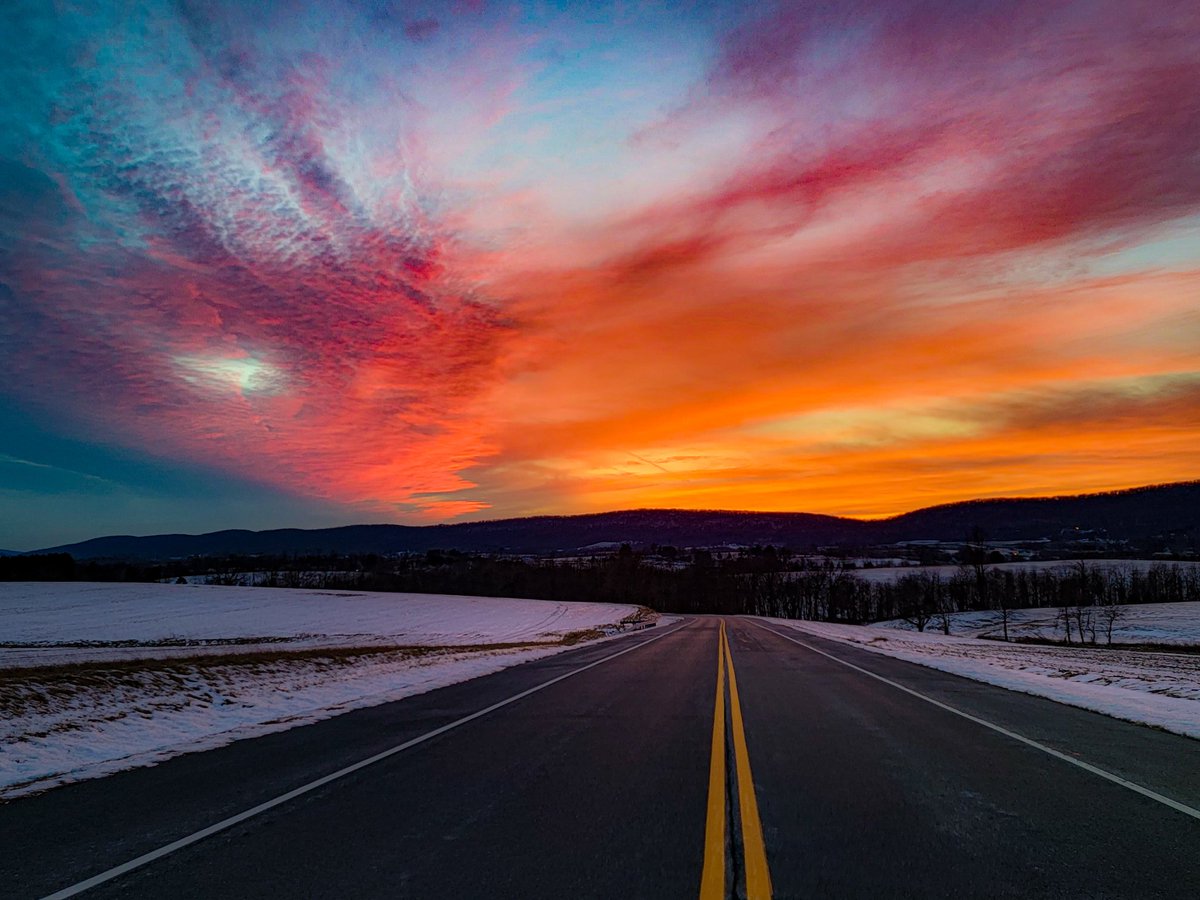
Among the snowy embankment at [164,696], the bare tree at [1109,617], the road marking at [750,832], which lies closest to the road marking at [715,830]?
the road marking at [750,832]

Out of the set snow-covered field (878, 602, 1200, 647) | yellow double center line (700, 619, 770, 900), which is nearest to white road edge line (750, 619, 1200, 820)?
yellow double center line (700, 619, 770, 900)

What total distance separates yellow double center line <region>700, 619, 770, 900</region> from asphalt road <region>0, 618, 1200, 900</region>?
26 mm

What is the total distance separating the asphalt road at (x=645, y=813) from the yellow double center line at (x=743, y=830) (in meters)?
0.03

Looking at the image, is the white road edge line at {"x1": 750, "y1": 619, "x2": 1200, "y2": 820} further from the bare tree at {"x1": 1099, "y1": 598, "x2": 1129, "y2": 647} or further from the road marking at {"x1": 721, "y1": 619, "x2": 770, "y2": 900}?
the bare tree at {"x1": 1099, "y1": 598, "x2": 1129, "y2": 647}

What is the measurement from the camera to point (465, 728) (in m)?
10.5

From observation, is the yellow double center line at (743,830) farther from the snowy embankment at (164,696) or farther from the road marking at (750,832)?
the snowy embankment at (164,696)

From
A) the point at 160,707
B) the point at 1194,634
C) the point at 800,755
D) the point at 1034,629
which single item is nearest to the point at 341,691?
the point at 160,707

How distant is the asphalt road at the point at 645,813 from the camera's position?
4.80 metres

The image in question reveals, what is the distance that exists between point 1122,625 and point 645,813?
93223 millimetres

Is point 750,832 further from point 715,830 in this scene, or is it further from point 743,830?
point 715,830

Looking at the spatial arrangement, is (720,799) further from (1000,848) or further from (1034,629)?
(1034,629)

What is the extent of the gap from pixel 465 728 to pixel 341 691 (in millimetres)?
6184

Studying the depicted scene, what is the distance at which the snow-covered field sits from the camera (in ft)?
223

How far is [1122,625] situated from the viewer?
7762 centimetres
